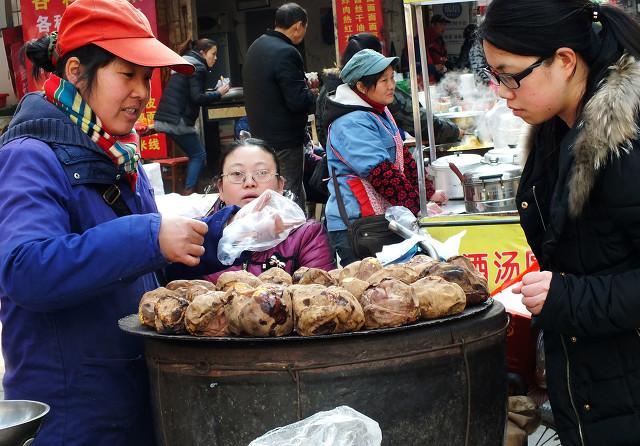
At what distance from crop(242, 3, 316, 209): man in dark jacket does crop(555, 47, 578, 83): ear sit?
5.21 metres

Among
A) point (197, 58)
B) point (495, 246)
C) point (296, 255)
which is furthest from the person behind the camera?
point (197, 58)

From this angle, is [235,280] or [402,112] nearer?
[235,280]

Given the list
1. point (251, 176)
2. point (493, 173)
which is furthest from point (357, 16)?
point (251, 176)

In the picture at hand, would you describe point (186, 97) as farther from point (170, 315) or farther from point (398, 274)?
point (170, 315)

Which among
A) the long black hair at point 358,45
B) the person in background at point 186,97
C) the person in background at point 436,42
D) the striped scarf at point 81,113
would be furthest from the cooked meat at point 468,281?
the person in background at point 436,42

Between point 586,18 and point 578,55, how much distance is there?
10 cm

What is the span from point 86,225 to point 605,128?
4.41ft

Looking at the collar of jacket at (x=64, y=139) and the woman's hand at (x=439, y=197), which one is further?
the woman's hand at (x=439, y=197)

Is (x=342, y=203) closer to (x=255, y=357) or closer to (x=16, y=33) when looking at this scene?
(x=255, y=357)

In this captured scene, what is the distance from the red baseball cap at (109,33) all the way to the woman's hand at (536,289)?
1119mm

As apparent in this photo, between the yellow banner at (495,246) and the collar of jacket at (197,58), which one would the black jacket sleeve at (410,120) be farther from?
the collar of jacket at (197,58)

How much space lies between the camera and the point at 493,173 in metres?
4.96

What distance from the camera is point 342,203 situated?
5320 millimetres

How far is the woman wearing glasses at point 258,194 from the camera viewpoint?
12.0 ft
